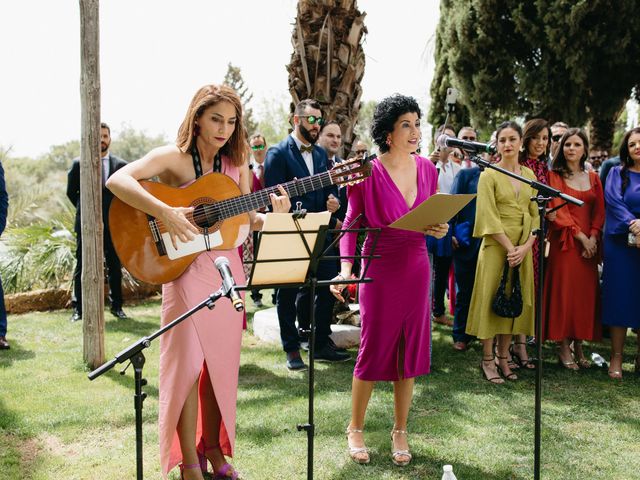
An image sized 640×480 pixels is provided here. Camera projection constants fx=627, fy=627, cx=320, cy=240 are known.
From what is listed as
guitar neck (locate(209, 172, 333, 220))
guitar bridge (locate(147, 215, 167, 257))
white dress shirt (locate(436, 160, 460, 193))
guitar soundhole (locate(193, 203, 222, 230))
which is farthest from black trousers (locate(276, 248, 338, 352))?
guitar bridge (locate(147, 215, 167, 257))

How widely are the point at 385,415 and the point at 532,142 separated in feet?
10.5

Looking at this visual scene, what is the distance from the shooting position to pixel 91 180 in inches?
239

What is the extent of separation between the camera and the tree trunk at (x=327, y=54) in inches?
324

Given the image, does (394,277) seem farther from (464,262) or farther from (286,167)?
→ (464,262)

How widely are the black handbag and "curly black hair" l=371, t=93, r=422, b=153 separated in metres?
2.32

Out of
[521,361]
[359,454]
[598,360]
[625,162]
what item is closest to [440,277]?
[521,361]

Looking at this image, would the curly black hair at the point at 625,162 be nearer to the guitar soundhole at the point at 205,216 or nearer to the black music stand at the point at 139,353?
the guitar soundhole at the point at 205,216

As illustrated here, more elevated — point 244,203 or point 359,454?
point 244,203

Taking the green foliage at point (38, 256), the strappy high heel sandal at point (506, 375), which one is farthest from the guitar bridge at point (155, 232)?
the green foliage at point (38, 256)

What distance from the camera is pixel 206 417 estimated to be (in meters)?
3.95

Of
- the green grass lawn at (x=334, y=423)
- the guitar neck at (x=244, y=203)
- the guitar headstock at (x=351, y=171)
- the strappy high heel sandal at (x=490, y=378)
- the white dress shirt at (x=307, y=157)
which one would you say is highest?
the white dress shirt at (x=307, y=157)

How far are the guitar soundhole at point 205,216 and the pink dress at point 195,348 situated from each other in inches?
6.6

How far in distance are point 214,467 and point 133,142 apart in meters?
78.0

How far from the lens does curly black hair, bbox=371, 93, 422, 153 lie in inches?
166
